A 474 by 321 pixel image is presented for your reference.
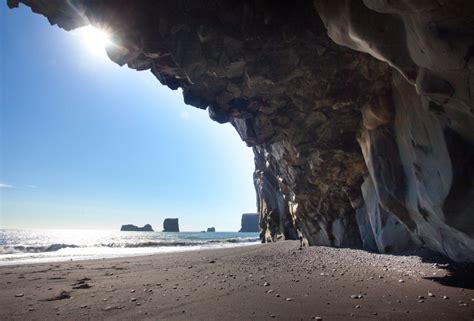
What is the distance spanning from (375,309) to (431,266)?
6474 mm

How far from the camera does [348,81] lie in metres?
12.4

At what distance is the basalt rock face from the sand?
221cm

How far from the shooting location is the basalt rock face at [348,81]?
20.2 feet

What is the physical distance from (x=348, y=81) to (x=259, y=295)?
30.6 ft

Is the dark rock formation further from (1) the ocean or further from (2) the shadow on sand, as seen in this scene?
(2) the shadow on sand

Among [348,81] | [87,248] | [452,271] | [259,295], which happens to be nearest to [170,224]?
[87,248]

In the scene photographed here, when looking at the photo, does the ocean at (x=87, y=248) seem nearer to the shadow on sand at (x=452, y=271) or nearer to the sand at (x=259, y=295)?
the sand at (x=259, y=295)

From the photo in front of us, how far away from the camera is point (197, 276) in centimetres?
1155

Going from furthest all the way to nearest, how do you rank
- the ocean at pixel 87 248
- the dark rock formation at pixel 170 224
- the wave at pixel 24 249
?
the dark rock formation at pixel 170 224, the wave at pixel 24 249, the ocean at pixel 87 248

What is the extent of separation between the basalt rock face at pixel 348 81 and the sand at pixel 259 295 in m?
2.21

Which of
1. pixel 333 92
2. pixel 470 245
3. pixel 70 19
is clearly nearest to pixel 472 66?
pixel 470 245

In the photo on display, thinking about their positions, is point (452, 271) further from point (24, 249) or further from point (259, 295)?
point (24, 249)

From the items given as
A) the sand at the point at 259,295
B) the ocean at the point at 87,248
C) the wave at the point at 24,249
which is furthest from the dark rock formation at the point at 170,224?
the sand at the point at 259,295

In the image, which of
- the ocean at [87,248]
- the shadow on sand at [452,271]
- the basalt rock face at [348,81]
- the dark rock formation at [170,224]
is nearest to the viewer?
the basalt rock face at [348,81]
